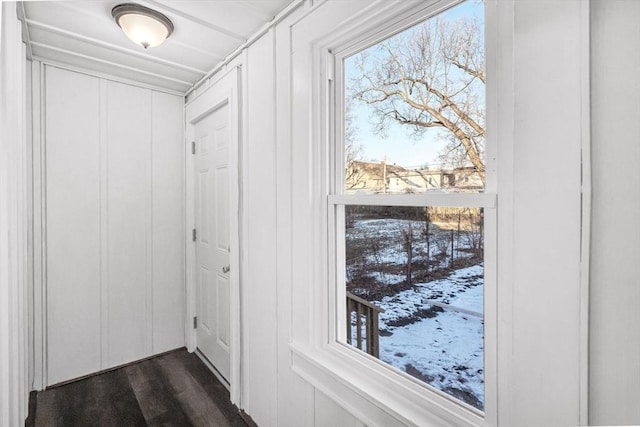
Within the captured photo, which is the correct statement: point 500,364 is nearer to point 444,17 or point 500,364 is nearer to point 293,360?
point 293,360

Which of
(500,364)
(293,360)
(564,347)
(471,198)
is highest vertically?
(471,198)

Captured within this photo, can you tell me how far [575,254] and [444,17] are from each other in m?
0.86

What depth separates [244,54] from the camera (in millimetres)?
1971

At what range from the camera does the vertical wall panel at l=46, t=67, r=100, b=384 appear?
2.26 m

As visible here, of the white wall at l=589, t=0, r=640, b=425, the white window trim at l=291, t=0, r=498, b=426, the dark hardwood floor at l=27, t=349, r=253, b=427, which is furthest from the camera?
the dark hardwood floor at l=27, t=349, r=253, b=427

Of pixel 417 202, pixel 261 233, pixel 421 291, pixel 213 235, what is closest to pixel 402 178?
pixel 417 202

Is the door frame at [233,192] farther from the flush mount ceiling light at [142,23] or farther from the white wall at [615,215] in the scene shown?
the white wall at [615,215]

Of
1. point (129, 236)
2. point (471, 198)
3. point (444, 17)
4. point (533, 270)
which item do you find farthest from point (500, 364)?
point (129, 236)

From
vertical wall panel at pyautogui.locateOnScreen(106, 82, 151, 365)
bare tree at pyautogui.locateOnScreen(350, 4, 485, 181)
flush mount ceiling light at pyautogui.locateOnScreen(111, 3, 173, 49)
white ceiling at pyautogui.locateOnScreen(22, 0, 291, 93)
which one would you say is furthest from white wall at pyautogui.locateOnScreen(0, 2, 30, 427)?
bare tree at pyautogui.locateOnScreen(350, 4, 485, 181)

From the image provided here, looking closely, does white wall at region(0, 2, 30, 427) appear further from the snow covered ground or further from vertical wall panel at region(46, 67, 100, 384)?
the snow covered ground

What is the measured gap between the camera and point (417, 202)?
1.13m

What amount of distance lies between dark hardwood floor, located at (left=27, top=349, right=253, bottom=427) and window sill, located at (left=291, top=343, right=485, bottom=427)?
0.90 m

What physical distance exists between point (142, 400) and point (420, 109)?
2482 millimetres

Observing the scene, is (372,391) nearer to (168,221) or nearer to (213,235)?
(213,235)
